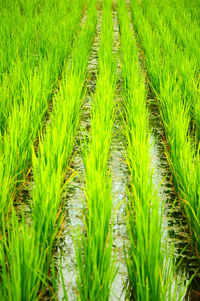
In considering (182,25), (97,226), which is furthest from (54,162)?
(182,25)

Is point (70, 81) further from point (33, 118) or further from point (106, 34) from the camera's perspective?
point (106, 34)

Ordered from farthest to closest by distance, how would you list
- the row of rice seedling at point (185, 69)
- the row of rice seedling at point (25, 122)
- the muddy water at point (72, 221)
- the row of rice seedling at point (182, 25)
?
the row of rice seedling at point (182, 25) < the row of rice seedling at point (185, 69) < the row of rice seedling at point (25, 122) < the muddy water at point (72, 221)

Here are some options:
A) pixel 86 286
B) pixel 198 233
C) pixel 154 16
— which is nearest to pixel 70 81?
pixel 198 233

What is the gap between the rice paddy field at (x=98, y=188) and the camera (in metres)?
1.02

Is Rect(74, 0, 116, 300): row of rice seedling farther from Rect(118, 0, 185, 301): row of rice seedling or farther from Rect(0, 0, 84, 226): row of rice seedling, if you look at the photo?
Rect(0, 0, 84, 226): row of rice seedling

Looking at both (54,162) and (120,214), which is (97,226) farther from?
(54,162)

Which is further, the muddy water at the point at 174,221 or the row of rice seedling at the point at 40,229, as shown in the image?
the muddy water at the point at 174,221

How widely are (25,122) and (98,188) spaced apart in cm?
71

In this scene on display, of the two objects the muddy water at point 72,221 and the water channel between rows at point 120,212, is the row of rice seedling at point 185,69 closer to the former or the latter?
the water channel between rows at point 120,212

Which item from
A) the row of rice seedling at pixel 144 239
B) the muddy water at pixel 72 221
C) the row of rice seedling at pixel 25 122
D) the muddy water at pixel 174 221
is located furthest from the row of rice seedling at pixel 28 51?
the muddy water at pixel 174 221

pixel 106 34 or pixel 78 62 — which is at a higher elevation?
pixel 106 34

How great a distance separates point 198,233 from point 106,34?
9.05 feet

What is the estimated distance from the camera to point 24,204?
1514 millimetres

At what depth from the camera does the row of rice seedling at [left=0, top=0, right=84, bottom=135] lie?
230 cm
